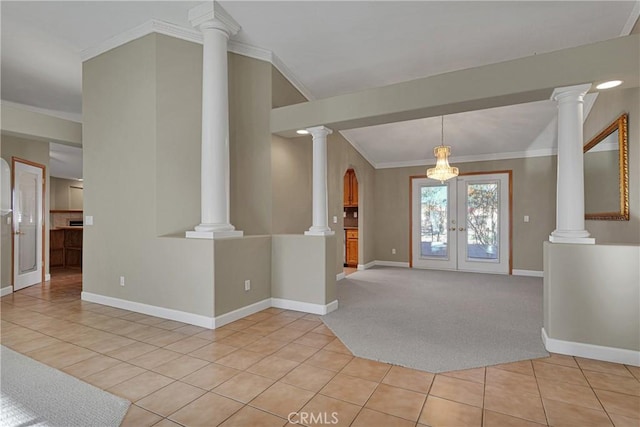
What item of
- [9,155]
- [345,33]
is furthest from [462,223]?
[9,155]

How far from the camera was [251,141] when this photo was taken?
4.29 metres

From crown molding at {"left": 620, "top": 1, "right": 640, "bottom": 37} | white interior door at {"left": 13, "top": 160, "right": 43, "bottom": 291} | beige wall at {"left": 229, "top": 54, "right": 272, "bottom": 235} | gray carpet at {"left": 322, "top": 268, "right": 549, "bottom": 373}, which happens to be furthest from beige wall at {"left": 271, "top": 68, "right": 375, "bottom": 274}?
white interior door at {"left": 13, "top": 160, "right": 43, "bottom": 291}

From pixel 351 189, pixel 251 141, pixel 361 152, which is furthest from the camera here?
pixel 351 189

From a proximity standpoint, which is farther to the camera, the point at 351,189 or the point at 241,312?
the point at 351,189

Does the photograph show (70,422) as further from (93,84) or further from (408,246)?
(408,246)

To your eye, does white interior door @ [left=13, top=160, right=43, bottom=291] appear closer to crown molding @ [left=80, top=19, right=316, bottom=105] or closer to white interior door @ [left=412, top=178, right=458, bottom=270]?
crown molding @ [left=80, top=19, right=316, bottom=105]

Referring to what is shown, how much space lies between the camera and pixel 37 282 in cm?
544

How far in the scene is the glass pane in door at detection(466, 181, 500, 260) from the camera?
6.77m

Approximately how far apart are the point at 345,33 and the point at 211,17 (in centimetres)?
146

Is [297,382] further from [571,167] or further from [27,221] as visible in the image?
[27,221]

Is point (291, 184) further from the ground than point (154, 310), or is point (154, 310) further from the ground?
point (291, 184)

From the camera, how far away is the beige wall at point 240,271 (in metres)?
3.43

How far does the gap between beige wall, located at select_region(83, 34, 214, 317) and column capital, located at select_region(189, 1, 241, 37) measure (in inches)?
15.4

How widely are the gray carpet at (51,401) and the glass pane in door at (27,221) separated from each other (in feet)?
11.5
